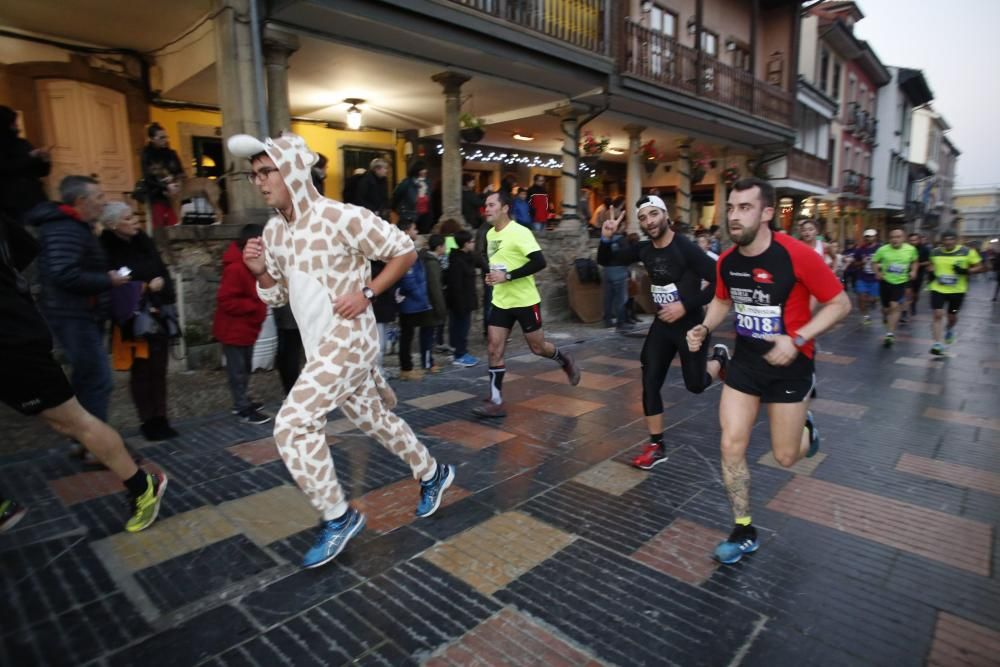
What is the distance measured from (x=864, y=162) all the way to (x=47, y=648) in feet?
133

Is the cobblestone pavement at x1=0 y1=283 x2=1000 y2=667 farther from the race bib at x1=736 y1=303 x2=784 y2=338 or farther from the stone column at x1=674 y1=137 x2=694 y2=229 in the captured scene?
the stone column at x1=674 y1=137 x2=694 y2=229

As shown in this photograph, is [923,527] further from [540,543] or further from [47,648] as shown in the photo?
[47,648]

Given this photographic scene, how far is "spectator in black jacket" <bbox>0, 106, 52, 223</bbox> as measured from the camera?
17.4 feet

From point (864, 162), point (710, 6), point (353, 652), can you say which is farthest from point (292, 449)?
point (864, 162)

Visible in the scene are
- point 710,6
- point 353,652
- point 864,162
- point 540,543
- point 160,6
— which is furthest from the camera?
point 864,162

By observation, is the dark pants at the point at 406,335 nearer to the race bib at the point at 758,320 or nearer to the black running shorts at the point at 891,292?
the race bib at the point at 758,320

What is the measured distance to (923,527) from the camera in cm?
334

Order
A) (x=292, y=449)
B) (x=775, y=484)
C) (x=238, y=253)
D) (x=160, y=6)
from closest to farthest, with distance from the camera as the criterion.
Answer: (x=292, y=449) < (x=775, y=484) < (x=238, y=253) < (x=160, y=6)

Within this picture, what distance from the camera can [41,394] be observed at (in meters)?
2.94

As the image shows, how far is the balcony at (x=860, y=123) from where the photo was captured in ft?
96.2

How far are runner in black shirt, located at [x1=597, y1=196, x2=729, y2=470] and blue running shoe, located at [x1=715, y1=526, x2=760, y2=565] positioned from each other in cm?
121

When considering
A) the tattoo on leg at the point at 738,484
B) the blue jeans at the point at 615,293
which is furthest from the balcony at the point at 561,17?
the tattoo on leg at the point at 738,484

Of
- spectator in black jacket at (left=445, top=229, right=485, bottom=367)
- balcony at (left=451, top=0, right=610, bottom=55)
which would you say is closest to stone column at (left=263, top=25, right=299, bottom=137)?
balcony at (left=451, top=0, right=610, bottom=55)

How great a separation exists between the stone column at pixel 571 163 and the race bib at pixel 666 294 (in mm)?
7987
